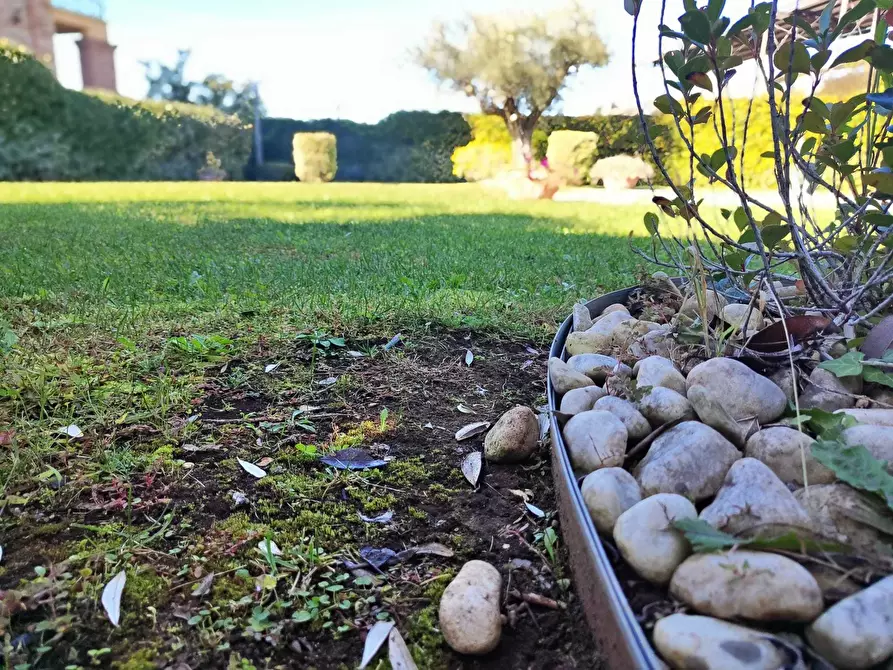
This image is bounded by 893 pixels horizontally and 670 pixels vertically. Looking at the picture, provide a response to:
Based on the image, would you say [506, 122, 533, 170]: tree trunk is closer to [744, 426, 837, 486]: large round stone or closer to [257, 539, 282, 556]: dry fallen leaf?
[744, 426, 837, 486]: large round stone

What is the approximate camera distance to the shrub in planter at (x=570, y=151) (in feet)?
40.4

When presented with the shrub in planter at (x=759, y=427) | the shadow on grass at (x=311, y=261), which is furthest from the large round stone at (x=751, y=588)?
the shadow on grass at (x=311, y=261)

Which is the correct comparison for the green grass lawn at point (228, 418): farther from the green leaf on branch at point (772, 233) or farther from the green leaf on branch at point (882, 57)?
the green leaf on branch at point (882, 57)

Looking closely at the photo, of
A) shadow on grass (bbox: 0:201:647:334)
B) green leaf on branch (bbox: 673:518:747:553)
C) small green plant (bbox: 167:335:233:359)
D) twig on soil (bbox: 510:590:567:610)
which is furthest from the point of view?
shadow on grass (bbox: 0:201:647:334)

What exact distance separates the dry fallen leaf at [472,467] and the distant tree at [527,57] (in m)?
16.2

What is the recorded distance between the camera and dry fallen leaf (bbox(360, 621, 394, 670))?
91 cm

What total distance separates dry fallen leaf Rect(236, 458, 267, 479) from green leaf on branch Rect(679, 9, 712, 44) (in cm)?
124

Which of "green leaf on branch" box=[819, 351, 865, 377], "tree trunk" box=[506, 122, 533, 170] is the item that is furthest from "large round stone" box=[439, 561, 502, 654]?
"tree trunk" box=[506, 122, 533, 170]

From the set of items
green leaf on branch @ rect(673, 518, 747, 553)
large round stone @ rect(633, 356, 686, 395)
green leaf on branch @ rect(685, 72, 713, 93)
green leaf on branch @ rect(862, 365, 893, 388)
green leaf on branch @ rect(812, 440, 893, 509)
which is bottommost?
green leaf on branch @ rect(673, 518, 747, 553)

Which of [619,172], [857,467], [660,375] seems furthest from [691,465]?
[619,172]

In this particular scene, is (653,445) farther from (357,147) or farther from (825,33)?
(357,147)

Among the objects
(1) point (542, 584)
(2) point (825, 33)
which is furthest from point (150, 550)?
(2) point (825, 33)

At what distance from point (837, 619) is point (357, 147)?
65.3 feet

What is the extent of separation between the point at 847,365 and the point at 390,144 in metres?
19.0
